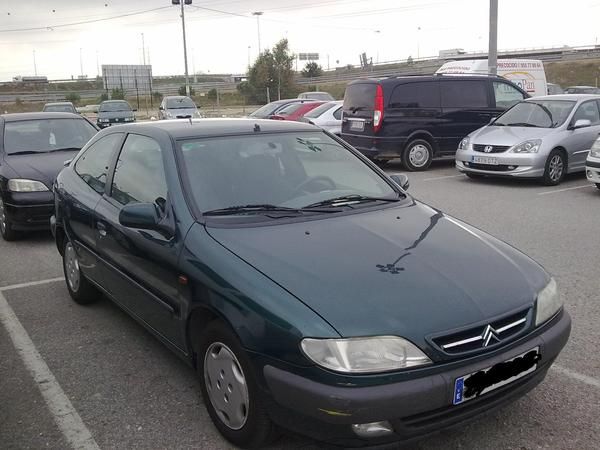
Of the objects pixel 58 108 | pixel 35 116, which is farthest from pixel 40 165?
pixel 58 108

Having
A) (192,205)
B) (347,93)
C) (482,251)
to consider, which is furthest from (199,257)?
(347,93)

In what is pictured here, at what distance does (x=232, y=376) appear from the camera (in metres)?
2.82

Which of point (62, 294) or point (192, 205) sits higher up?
point (192, 205)

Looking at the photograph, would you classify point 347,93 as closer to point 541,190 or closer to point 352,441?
point 541,190

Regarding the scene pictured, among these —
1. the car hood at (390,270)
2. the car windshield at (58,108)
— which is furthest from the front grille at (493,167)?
the car windshield at (58,108)

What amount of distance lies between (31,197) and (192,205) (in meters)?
4.61

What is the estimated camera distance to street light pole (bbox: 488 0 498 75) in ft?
57.1

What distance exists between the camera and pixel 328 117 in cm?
1554

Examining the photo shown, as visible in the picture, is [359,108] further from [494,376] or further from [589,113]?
[494,376]

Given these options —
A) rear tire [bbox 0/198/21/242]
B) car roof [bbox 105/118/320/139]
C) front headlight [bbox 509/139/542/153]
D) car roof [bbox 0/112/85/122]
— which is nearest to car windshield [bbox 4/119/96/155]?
car roof [bbox 0/112/85/122]

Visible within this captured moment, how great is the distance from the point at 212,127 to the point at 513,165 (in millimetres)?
7771

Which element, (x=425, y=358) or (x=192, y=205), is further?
(x=192, y=205)

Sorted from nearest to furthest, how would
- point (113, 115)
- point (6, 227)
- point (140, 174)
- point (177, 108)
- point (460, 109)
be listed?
point (140, 174) → point (6, 227) → point (460, 109) → point (113, 115) → point (177, 108)

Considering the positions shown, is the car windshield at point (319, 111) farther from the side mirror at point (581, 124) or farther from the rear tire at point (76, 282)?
the rear tire at point (76, 282)
